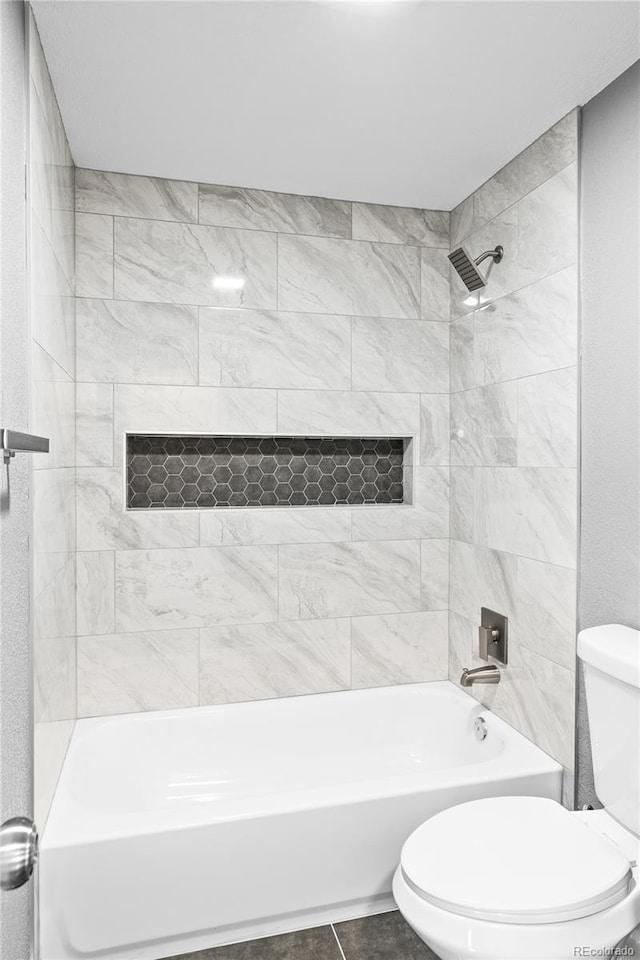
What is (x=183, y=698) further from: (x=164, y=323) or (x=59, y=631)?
(x=164, y=323)

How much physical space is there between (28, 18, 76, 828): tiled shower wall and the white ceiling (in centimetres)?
16

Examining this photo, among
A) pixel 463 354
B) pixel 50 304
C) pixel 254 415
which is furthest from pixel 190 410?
pixel 463 354

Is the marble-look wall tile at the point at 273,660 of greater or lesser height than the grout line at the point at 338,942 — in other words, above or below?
above

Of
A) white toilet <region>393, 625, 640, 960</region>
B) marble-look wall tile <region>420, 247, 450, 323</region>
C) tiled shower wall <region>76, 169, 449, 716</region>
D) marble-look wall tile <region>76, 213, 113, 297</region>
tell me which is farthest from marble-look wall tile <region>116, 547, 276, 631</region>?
marble-look wall tile <region>420, 247, 450, 323</region>

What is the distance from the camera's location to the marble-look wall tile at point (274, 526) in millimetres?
2492

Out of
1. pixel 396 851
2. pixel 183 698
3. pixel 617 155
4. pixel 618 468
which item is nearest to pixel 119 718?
pixel 183 698

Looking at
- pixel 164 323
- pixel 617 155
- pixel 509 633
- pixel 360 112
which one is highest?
pixel 360 112

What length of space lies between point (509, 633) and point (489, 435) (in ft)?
2.40

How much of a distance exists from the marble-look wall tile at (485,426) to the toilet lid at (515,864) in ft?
3.71

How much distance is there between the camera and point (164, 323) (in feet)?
7.95

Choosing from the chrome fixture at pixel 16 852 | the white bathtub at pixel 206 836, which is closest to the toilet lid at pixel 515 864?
the white bathtub at pixel 206 836

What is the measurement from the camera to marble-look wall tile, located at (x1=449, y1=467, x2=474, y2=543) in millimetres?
2574

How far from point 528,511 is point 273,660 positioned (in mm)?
1158

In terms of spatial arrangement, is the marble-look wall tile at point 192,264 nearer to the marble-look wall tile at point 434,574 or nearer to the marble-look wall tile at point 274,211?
the marble-look wall tile at point 274,211
